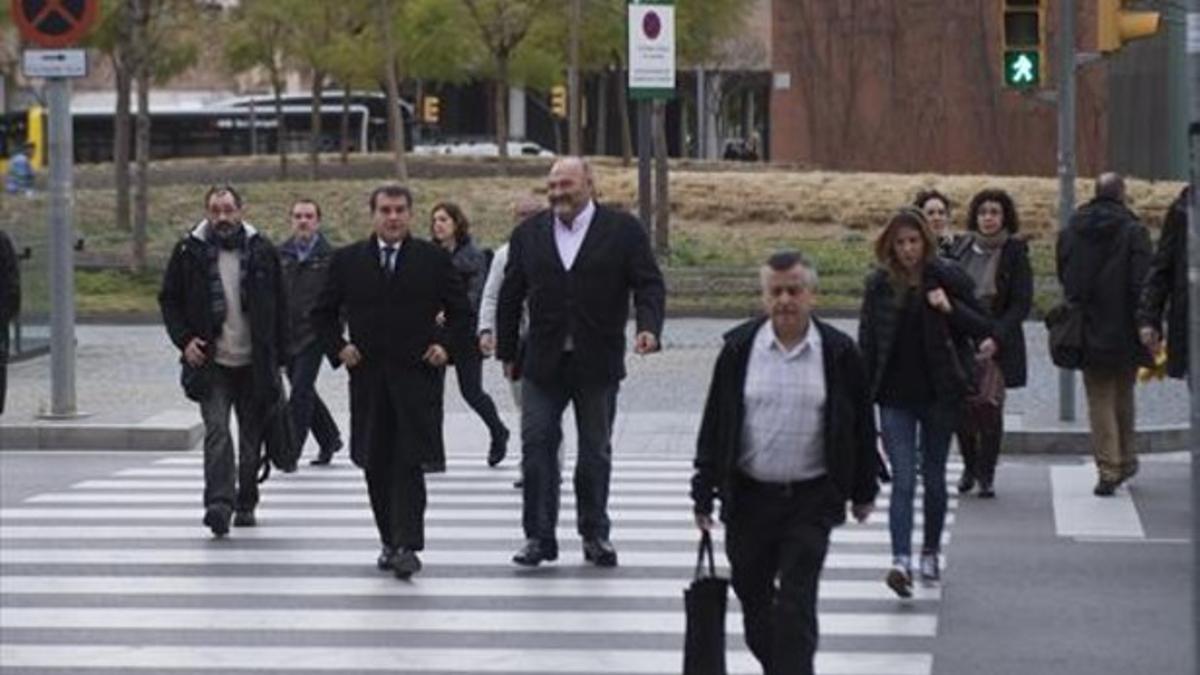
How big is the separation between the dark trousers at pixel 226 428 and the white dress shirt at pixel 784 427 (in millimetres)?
5612

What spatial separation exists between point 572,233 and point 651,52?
51.0 feet

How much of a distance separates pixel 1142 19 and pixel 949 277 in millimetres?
7793

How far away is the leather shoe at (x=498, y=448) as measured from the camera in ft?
58.8

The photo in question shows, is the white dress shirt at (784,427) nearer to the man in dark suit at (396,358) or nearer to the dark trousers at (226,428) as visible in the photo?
the man in dark suit at (396,358)

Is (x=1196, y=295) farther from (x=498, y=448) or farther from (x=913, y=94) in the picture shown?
(x=913, y=94)

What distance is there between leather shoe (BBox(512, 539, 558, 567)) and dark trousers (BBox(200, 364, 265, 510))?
2.00m

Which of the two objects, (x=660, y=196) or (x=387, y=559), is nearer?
(x=387, y=559)

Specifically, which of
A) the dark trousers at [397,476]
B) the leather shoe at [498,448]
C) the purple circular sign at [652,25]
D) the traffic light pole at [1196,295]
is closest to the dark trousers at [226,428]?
the dark trousers at [397,476]

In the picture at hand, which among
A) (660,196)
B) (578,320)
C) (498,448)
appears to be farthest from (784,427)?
(660,196)

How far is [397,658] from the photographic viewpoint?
429 inches

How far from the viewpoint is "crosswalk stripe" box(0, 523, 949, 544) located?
47.4 feet

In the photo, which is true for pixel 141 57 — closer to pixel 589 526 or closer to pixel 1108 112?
pixel 1108 112

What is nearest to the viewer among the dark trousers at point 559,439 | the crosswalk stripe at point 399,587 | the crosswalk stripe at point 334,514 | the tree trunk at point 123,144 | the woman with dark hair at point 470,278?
the crosswalk stripe at point 399,587

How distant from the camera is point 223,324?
14297 millimetres
